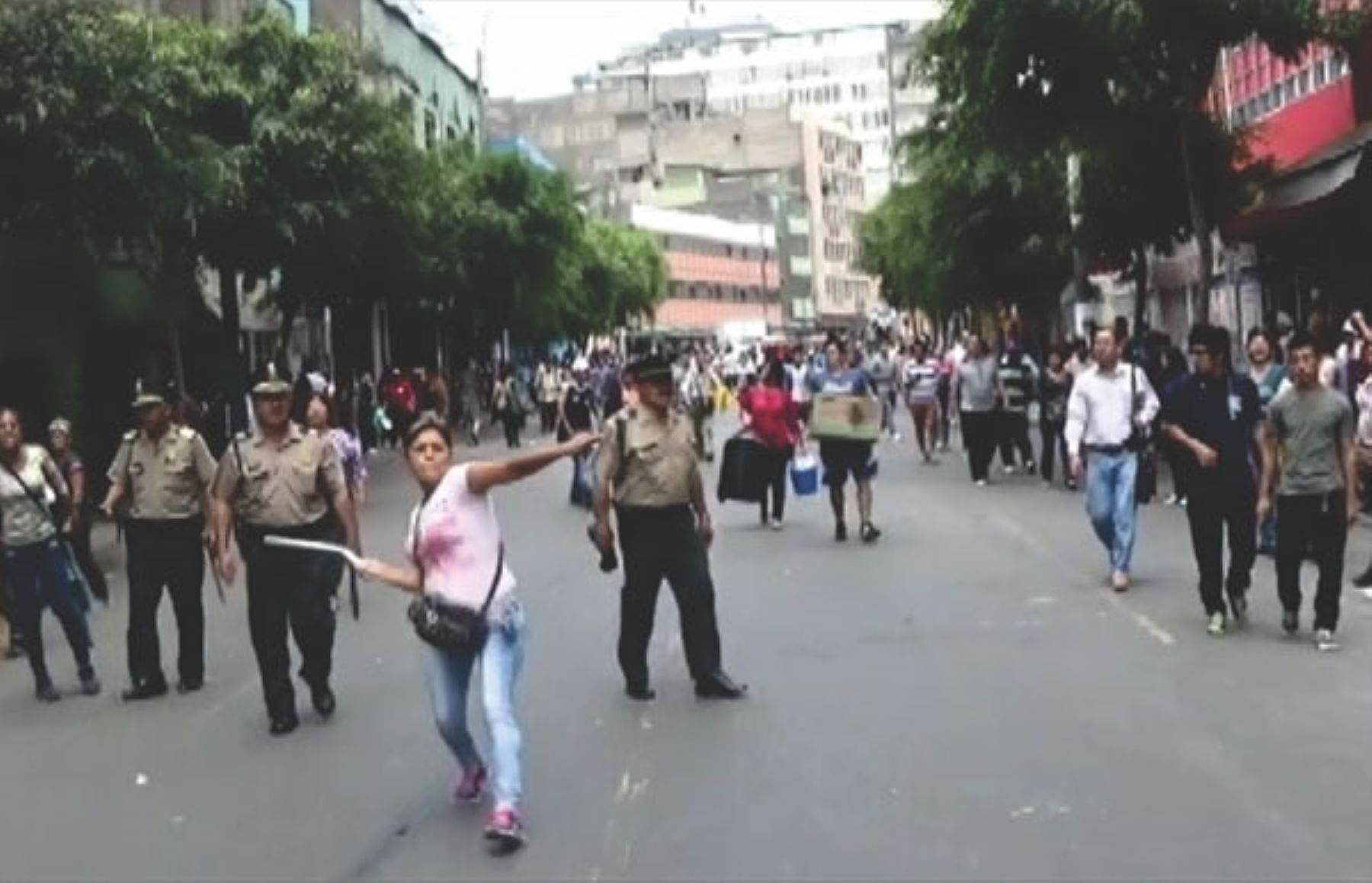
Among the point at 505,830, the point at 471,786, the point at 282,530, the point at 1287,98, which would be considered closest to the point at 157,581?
the point at 282,530

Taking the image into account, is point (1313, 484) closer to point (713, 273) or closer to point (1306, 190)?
point (1306, 190)

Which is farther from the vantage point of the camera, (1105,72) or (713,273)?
(713,273)

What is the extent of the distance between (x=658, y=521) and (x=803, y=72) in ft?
591

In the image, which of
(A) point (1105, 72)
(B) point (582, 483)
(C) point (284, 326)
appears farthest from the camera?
(C) point (284, 326)

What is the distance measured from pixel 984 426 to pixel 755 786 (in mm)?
16365

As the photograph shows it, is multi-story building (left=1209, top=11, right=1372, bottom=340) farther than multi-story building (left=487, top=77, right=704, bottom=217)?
No

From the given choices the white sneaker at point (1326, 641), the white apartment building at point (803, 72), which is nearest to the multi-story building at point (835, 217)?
the white apartment building at point (803, 72)

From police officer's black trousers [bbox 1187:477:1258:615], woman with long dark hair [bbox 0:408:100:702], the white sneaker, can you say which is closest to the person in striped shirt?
police officer's black trousers [bbox 1187:477:1258:615]

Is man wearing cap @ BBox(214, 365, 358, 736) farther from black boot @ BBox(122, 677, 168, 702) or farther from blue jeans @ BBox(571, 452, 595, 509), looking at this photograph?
blue jeans @ BBox(571, 452, 595, 509)

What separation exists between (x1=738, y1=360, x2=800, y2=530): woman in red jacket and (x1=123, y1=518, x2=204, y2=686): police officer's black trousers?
26.0 feet

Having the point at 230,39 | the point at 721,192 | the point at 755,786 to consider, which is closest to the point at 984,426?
the point at 230,39

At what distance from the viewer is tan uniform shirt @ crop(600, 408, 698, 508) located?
33.6 feet

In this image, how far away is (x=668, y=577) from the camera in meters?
10.4

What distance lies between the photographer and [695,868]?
6977mm
